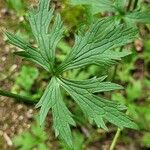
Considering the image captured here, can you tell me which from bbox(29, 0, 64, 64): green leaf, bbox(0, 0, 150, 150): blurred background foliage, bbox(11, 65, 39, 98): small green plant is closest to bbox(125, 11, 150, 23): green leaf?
bbox(0, 0, 150, 150): blurred background foliage

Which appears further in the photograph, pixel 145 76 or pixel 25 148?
pixel 145 76

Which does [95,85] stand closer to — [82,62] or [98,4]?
[82,62]

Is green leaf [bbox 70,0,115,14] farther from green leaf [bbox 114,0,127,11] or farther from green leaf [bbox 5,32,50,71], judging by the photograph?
green leaf [bbox 5,32,50,71]

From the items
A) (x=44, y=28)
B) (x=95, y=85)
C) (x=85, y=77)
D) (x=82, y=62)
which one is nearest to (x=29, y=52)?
(x=44, y=28)

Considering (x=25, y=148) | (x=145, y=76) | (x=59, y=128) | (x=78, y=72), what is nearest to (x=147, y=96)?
(x=145, y=76)

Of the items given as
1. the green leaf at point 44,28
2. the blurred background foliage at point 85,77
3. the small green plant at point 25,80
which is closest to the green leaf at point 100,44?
the green leaf at point 44,28

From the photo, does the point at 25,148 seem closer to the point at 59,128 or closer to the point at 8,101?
the point at 8,101
